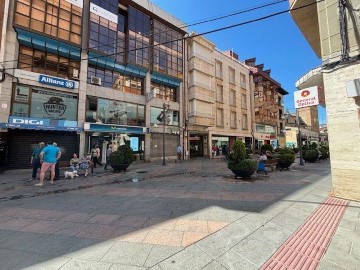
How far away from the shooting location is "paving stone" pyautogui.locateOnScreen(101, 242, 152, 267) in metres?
3.04

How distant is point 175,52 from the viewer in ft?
85.7

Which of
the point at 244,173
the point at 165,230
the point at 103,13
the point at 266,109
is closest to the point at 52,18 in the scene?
the point at 103,13

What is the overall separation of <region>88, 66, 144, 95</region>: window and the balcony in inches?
653

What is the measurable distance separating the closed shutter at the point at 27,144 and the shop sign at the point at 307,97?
52.9ft

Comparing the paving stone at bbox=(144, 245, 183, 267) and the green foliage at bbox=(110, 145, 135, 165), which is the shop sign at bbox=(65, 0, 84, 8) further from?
the paving stone at bbox=(144, 245, 183, 267)

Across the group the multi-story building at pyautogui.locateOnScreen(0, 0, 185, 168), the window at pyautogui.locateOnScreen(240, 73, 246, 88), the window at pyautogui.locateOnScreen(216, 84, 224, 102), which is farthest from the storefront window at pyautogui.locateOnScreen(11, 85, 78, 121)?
the window at pyautogui.locateOnScreen(240, 73, 246, 88)

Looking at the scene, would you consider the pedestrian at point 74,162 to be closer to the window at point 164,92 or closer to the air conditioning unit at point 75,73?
the air conditioning unit at point 75,73

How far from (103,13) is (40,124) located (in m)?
11.5

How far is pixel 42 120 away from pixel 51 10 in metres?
8.49

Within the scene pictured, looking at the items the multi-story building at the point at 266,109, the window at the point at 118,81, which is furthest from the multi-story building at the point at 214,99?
the window at the point at 118,81

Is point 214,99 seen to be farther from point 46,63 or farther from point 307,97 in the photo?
point 307,97

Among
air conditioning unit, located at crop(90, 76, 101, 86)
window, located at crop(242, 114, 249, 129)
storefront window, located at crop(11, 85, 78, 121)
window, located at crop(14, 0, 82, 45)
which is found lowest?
storefront window, located at crop(11, 85, 78, 121)

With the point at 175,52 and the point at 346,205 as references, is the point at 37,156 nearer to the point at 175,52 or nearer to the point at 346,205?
the point at 346,205

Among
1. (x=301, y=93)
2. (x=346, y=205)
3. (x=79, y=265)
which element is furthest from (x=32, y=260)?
(x=301, y=93)
